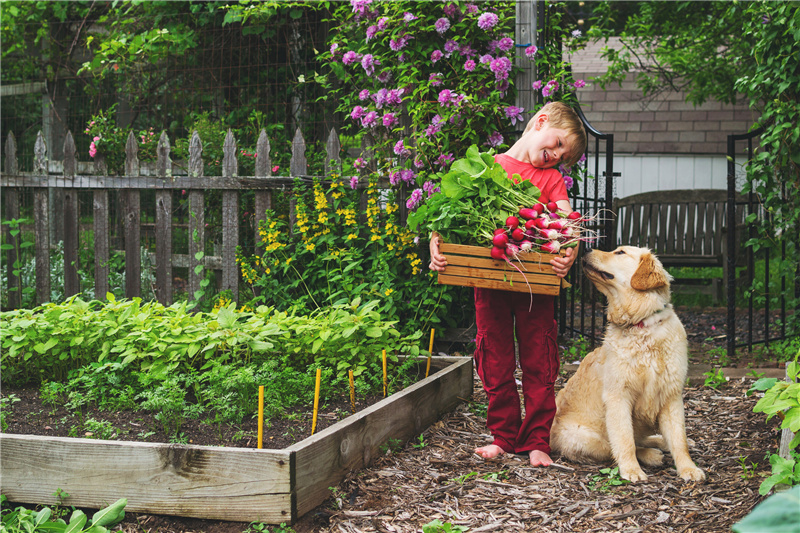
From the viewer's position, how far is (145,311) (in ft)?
12.7

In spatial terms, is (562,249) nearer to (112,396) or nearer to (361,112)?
(112,396)

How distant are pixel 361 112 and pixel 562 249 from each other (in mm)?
2629

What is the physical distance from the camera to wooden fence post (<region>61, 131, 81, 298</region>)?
20.0 feet

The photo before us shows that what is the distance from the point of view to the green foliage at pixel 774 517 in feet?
1.83

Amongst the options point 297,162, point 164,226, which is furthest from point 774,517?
point 164,226

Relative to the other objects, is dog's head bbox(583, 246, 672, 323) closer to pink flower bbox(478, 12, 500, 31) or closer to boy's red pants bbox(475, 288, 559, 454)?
boy's red pants bbox(475, 288, 559, 454)

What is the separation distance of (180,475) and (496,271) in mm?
1562

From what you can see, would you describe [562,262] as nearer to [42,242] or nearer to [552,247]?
[552,247]

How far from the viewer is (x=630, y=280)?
303 centimetres

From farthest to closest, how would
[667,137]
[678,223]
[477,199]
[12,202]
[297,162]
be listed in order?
[667,137] → [678,223] → [12,202] → [297,162] → [477,199]

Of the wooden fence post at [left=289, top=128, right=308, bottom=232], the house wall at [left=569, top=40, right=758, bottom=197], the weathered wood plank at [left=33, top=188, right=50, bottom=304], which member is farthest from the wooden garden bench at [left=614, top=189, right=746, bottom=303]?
the weathered wood plank at [left=33, top=188, right=50, bottom=304]

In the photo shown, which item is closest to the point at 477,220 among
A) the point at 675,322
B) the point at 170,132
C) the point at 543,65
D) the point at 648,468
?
the point at 675,322

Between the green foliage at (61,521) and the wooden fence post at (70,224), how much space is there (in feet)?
13.5

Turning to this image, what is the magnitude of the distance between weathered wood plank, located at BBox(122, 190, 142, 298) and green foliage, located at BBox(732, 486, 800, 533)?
5848mm
